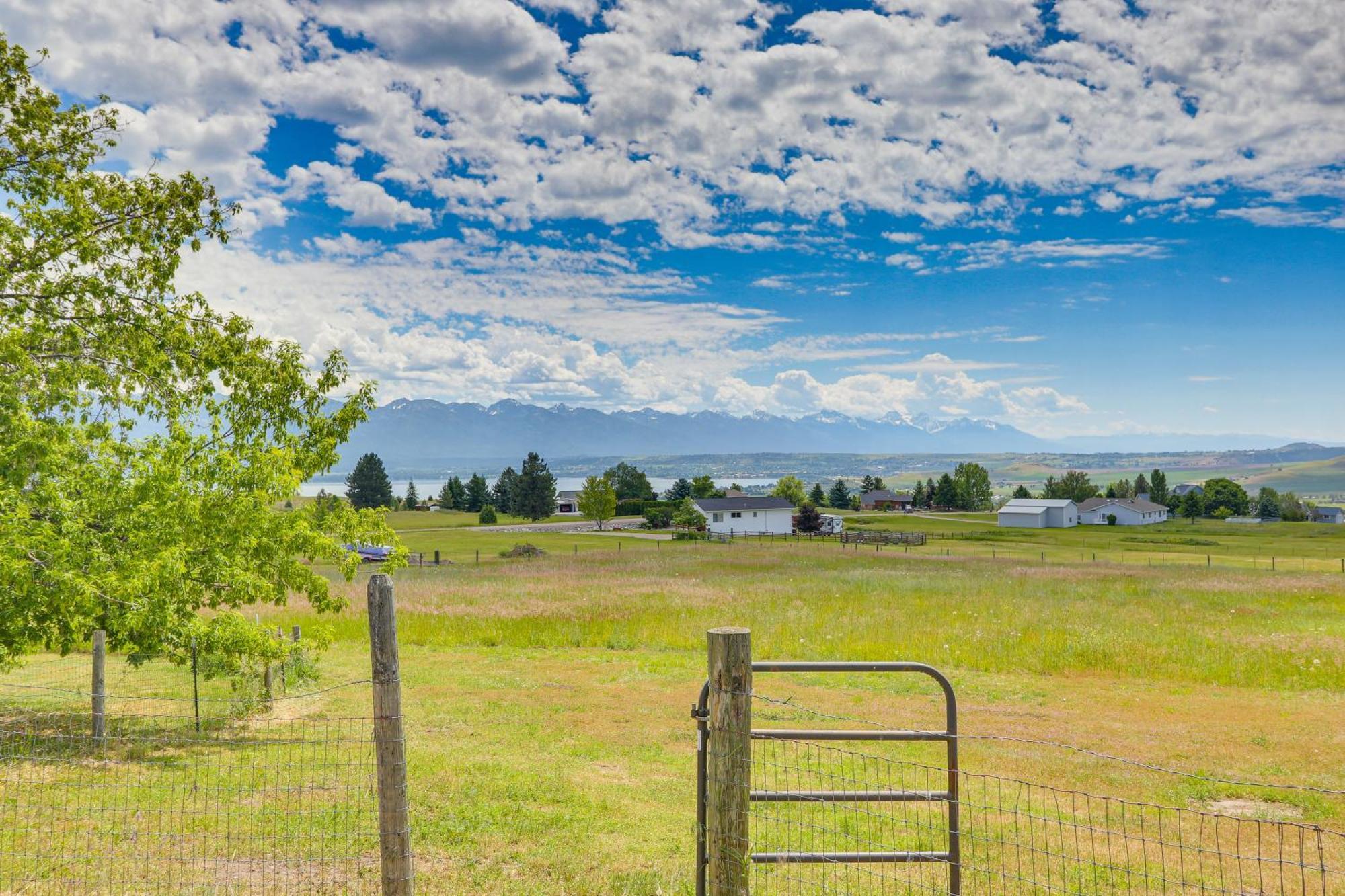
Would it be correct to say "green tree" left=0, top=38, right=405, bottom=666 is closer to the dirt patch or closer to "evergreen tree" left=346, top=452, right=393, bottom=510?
the dirt patch

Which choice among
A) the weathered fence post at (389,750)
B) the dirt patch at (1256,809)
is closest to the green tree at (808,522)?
the dirt patch at (1256,809)

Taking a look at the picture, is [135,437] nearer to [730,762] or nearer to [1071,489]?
[730,762]

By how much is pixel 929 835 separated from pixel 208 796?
8540mm

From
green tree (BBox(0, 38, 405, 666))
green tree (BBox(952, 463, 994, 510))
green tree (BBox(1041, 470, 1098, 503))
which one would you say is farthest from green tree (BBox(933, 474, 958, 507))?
green tree (BBox(0, 38, 405, 666))

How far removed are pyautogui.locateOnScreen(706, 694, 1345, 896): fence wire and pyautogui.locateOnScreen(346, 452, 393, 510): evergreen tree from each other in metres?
106

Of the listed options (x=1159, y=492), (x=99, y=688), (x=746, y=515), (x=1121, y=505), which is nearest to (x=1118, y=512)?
(x=1121, y=505)

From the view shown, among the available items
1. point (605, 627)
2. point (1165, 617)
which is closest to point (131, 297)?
point (605, 627)

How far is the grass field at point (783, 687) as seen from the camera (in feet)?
30.2

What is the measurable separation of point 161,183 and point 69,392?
15.2 ft

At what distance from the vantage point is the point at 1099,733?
14109mm

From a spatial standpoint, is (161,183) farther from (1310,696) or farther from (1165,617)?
(1165,617)

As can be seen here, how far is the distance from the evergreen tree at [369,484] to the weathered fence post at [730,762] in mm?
108475

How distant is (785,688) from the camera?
1797 cm

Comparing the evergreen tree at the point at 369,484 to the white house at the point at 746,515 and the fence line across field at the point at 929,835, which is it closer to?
the white house at the point at 746,515
